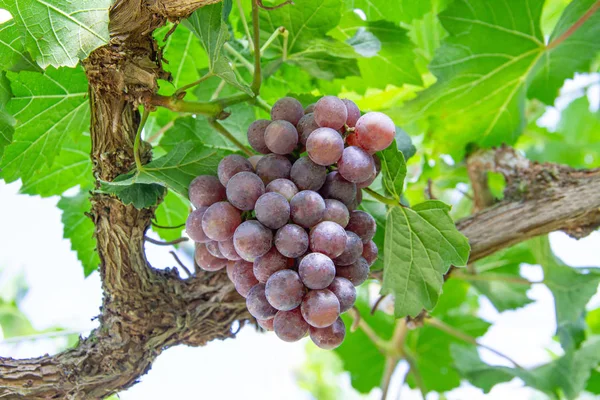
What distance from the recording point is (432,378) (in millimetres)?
1997

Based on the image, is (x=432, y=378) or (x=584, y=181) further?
(x=432, y=378)

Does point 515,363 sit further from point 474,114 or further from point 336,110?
Answer: point 336,110

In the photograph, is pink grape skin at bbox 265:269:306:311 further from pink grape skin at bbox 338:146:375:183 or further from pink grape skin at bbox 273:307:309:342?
pink grape skin at bbox 338:146:375:183

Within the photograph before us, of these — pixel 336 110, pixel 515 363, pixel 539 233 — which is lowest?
pixel 515 363

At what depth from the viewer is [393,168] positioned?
98 cm

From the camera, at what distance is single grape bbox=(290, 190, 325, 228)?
0.83 m

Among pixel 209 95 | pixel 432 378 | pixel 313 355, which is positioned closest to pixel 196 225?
pixel 209 95

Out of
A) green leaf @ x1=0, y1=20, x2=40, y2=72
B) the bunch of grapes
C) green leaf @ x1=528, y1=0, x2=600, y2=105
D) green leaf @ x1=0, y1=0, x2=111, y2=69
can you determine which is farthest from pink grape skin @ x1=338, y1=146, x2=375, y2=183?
green leaf @ x1=528, y1=0, x2=600, y2=105

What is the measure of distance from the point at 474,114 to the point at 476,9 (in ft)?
1.03

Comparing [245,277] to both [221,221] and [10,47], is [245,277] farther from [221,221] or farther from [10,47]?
[10,47]

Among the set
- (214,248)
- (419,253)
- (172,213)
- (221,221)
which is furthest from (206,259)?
(172,213)

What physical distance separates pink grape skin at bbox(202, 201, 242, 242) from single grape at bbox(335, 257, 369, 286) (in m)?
0.17

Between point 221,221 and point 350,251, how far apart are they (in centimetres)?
20

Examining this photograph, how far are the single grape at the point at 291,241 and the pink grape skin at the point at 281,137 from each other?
0.14 meters
